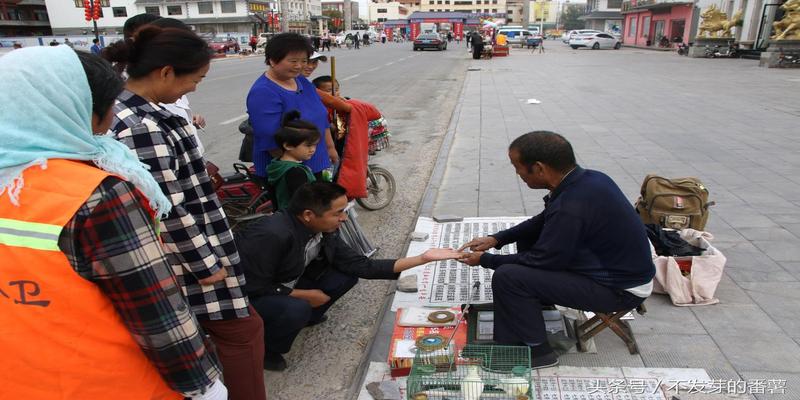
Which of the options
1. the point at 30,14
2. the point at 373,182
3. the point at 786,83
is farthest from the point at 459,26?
the point at 373,182

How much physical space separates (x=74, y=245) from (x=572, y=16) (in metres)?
125

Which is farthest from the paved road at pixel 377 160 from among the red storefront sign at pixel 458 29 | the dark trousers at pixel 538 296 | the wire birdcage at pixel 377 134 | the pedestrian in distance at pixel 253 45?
the red storefront sign at pixel 458 29

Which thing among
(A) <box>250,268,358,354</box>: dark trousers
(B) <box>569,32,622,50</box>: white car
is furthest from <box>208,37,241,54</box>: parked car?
(A) <box>250,268,358,354</box>: dark trousers

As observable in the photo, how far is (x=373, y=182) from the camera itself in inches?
200

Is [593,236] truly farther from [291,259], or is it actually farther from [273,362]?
[273,362]

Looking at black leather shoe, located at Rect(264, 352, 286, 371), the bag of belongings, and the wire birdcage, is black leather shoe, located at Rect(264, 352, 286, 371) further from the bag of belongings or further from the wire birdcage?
the wire birdcage

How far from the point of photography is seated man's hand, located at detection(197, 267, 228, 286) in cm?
183

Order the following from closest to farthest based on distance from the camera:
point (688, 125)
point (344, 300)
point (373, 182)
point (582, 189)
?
point (582, 189) → point (344, 300) → point (373, 182) → point (688, 125)

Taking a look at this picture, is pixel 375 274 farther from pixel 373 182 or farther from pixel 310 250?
pixel 373 182

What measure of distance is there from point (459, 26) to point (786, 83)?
5365 cm

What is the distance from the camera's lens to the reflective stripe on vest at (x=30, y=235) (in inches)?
43.0

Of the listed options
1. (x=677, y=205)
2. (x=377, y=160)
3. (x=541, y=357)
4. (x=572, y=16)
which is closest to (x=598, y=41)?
(x=377, y=160)

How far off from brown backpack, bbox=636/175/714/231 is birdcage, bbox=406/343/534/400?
1.70 metres

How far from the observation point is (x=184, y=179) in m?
1.87
